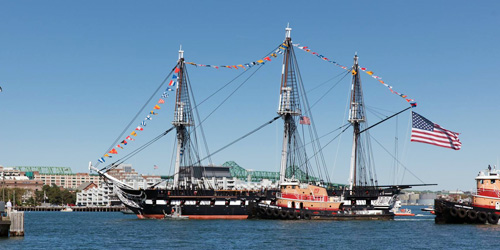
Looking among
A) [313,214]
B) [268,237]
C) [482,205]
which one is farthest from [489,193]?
[268,237]

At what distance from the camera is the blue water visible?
68.9 metres

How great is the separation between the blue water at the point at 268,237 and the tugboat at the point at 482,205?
7.35ft

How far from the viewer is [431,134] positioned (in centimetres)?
9506

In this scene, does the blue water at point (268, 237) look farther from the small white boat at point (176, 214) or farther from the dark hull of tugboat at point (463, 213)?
the small white boat at point (176, 214)

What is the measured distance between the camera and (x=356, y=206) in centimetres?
10981

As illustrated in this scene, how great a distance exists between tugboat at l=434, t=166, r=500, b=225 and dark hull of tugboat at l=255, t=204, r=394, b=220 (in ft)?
49.0

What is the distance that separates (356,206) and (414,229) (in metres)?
18.6

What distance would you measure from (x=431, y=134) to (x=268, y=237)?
96.4ft

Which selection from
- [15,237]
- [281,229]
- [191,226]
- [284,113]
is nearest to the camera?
[15,237]

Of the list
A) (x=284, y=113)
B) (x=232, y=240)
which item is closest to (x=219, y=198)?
(x=284, y=113)

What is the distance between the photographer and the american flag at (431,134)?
3686 inches

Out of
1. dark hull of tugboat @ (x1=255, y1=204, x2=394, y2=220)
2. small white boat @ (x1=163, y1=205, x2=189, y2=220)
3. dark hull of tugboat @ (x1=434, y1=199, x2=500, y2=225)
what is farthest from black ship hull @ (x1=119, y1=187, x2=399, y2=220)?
dark hull of tugboat @ (x1=434, y1=199, x2=500, y2=225)

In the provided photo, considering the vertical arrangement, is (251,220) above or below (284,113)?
below

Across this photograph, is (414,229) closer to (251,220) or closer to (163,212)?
(251,220)
